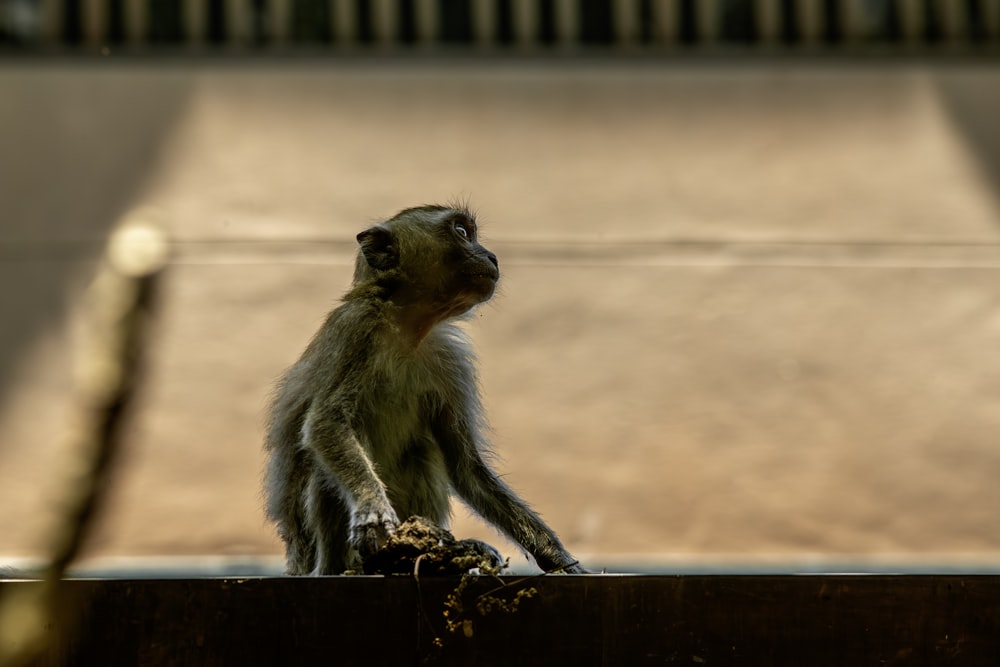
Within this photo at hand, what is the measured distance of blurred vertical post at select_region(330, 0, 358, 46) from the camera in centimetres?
760

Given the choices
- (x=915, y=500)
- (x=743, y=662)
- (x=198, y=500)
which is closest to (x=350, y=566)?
(x=743, y=662)

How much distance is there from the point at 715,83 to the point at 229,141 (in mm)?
2917

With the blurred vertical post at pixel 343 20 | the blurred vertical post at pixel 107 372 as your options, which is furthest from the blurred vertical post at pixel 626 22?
the blurred vertical post at pixel 107 372

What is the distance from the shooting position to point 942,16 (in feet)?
25.6

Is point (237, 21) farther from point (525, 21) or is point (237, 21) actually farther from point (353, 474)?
point (353, 474)

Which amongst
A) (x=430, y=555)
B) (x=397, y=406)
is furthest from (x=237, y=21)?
(x=430, y=555)

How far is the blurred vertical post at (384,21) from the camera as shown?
7.61 metres

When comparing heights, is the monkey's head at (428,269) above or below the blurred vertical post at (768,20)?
below

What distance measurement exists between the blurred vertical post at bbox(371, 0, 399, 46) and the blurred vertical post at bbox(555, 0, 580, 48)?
0.97m

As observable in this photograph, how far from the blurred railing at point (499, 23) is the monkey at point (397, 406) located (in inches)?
125

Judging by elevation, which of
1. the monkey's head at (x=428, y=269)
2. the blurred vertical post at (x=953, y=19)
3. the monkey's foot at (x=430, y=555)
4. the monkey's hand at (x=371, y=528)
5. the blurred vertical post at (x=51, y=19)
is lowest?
the monkey's hand at (x=371, y=528)

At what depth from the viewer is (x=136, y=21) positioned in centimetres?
758

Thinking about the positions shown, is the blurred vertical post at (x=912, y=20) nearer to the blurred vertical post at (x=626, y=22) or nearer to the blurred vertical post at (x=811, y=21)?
the blurred vertical post at (x=811, y=21)

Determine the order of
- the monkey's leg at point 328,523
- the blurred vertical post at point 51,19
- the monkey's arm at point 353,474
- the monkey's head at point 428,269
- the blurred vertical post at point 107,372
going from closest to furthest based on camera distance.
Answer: the blurred vertical post at point 107,372
the monkey's arm at point 353,474
the monkey's leg at point 328,523
the monkey's head at point 428,269
the blurred vertical post at point 51,19
